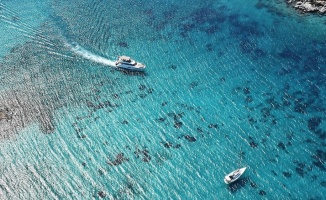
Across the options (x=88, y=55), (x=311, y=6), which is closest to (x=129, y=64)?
(x=88, y=55)

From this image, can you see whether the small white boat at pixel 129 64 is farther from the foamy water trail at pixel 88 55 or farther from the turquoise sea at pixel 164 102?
the foamy water trail at pixel 88 55

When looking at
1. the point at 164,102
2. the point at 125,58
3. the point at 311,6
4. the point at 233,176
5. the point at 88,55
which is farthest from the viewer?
the point at 311,6

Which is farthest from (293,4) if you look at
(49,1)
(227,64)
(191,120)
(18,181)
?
(18,181)

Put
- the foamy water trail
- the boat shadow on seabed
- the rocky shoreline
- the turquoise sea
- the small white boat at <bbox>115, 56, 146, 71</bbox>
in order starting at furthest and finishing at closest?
the rocky shoreline
the foamy water trail
the small white boat at <bbox>115, 56, 146, 71</bbox>
the turquoise sea
the boat shadow on seabed

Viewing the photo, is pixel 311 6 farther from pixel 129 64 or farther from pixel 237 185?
pixel 237 185

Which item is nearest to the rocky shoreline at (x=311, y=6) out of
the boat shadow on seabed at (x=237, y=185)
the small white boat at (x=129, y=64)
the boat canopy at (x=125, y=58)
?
the small white boat at (x=129, y=64)

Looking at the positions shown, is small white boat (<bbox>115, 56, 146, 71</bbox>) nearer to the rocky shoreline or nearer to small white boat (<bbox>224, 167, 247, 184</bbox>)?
small white boat (<bbox>224, 167, 247, 184</bbox>)

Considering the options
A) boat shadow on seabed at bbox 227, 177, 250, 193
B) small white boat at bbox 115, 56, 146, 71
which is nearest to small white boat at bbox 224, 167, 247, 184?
boat shadow on seabed at bbox 227, 177, 250, 193

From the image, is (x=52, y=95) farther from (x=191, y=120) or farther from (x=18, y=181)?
(x=191, y=120)
